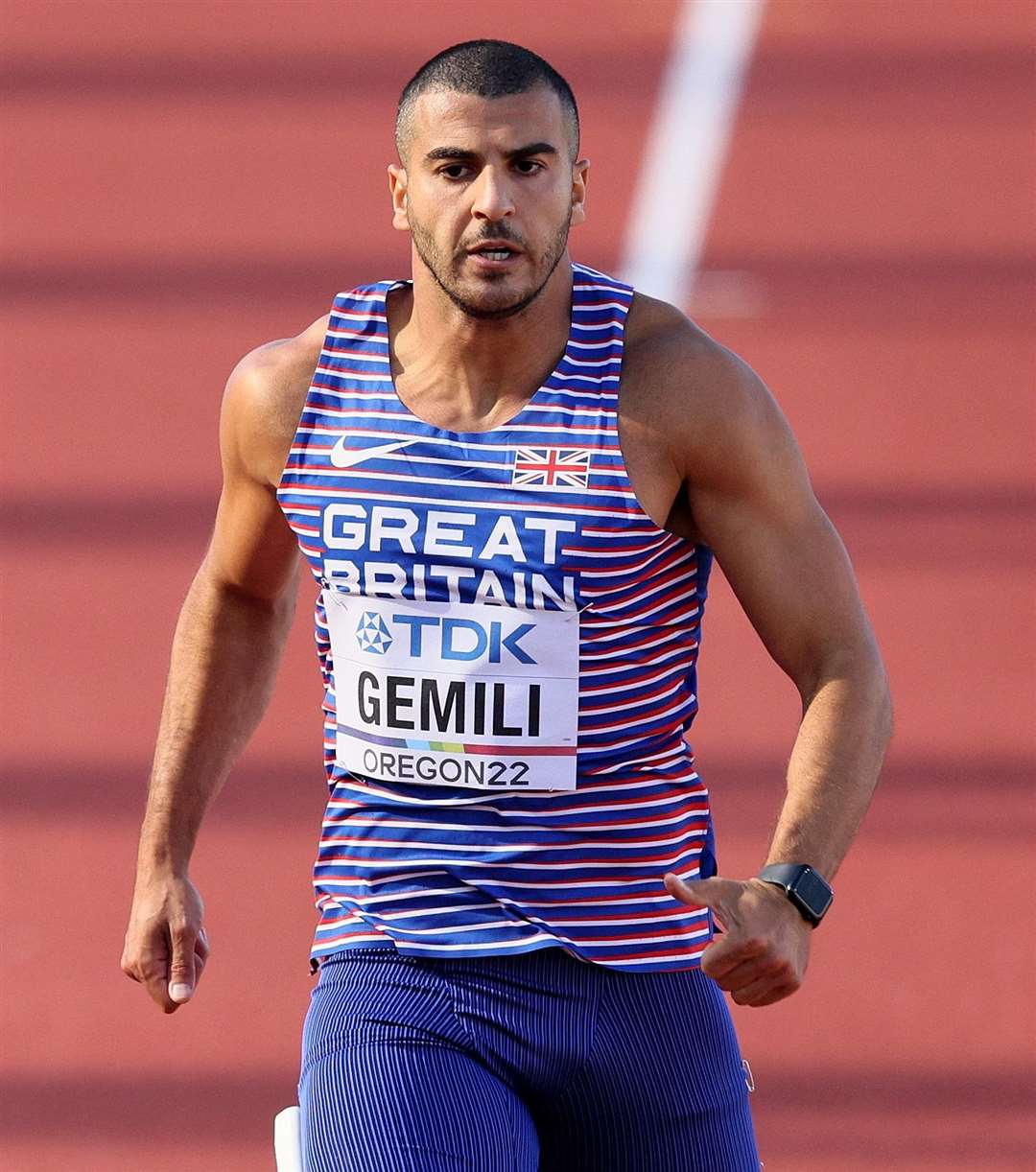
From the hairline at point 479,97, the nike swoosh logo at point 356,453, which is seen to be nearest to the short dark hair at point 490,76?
the hairline at point 479,97

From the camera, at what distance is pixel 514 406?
8.53 feet

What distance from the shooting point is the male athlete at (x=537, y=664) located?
2477 millimetres

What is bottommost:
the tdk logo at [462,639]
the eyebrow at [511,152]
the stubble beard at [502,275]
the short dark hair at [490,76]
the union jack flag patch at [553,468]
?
the tdk logo at [462,639]

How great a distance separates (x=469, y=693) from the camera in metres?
2.55

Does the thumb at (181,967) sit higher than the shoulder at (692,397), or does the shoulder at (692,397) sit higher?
the shoulder at (692,397)

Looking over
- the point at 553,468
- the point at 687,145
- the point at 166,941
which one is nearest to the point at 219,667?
the point at 166,941

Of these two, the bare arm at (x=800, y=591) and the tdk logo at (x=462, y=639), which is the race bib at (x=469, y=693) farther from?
the bare arm at (x=800, y=591)

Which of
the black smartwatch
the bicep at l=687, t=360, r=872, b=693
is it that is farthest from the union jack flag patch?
the black smartwatch

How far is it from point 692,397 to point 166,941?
36.1 inches

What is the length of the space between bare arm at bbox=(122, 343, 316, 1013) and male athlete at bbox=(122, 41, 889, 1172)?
10 cm

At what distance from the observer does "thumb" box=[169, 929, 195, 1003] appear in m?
2.69

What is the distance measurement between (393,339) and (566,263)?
0.75ft

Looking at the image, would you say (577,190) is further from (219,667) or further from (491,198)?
(219,667)

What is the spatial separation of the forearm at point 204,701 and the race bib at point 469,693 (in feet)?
1.10
